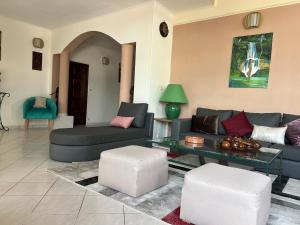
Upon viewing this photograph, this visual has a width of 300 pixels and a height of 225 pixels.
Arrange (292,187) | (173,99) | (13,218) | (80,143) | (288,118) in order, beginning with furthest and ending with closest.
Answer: (173,99) < (288,118) < (80,143) < (292,187) < (13,218)

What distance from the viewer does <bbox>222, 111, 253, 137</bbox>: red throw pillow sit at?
11.3ft

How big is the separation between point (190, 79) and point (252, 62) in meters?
1.20

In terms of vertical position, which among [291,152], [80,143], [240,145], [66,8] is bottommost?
[80,143]

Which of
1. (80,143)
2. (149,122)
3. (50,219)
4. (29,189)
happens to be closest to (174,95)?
(149,122)

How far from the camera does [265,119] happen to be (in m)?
3.46

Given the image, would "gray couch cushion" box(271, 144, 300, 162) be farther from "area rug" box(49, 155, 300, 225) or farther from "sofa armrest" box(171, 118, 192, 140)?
"sofa armrest" box(171, 118, 192, 140)

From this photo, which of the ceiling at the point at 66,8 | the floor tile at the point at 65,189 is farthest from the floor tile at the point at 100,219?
the ceiling at the point at 66,8

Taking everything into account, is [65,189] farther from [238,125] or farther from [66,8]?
[66,8]

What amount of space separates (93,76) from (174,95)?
12.4 feet

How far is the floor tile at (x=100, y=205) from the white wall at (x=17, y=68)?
4651 mm

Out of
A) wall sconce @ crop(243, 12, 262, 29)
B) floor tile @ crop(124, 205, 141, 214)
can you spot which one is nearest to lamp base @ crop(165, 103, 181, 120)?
wall sconce @ crop(243, 12, 262, 29)

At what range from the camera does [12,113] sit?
5656 mm

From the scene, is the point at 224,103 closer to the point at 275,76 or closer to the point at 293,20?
the point at 275,76

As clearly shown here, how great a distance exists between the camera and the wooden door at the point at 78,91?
6.79 meters
